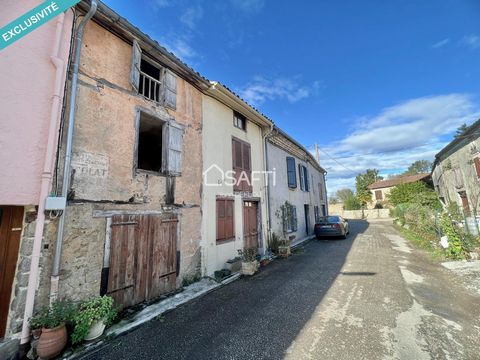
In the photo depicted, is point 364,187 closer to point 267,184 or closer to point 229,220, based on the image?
point 267,184

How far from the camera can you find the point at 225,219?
23.4 feet

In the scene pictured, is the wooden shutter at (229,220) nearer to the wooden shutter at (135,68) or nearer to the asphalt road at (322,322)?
the asphalt road at (322,322)

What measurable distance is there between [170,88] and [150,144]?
2.70 metres

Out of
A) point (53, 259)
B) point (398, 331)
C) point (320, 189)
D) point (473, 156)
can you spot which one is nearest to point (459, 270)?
point (398, 331)

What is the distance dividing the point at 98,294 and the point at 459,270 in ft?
30.0

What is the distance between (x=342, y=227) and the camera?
496 inches

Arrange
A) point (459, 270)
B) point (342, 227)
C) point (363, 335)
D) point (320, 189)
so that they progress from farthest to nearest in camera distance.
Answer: point (320, 189) < point (342, 227) < point (459, 270) < point (363, 335)

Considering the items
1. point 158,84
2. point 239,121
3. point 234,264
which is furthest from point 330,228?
point 158,84

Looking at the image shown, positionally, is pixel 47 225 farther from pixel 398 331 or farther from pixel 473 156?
pixel 473 156

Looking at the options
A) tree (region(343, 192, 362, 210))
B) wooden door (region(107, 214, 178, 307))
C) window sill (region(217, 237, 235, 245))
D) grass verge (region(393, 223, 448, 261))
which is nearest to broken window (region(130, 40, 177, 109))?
wooden door (region(107, 214, 178, 307))

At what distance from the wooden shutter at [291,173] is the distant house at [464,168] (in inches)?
321

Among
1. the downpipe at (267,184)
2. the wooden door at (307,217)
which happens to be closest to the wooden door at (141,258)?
the downpipe at (267,184)

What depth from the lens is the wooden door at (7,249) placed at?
293cm

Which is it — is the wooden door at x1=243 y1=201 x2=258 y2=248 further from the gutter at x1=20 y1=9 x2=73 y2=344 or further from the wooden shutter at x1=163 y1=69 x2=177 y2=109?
the gutter at x1=20 y1=9 x2=73 y2=344
